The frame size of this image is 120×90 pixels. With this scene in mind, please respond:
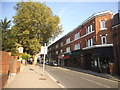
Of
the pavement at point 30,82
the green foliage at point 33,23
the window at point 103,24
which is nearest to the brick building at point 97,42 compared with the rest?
the window at point 103,24

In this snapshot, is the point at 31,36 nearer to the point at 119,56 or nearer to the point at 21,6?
the point at 21,6

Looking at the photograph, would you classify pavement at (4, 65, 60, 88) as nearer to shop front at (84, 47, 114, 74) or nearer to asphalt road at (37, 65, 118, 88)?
asphalt road at (37, 65, 118, 88)

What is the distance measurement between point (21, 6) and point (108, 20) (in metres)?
22.5

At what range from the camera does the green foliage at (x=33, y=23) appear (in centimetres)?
2939

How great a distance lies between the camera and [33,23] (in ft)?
100

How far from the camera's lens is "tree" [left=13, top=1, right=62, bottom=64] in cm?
2939

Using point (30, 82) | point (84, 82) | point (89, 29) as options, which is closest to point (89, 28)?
point (89, 29)

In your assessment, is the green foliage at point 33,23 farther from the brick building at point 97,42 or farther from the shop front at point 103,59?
the shop front at point 103,59

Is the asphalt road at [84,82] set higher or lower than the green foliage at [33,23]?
lower

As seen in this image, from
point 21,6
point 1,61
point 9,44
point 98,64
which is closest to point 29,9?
point 21,6

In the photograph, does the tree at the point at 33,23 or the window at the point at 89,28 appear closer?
the window at the point at 89,28

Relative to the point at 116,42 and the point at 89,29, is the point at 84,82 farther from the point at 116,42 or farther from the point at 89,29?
the point at 89,29

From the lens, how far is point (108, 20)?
20.2 metres

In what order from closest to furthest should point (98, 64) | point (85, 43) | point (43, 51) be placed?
point (43, 51) < point (98, 64) < point (85, 43)
